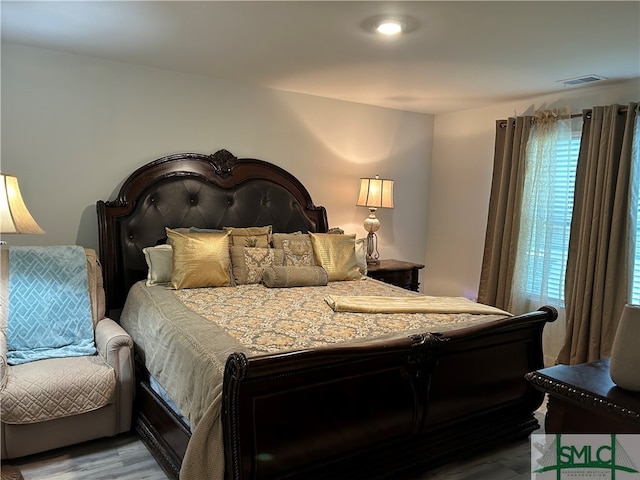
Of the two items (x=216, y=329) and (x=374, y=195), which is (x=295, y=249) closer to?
(x=374, y=195)

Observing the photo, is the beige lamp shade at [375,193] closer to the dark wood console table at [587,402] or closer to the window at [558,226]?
the window at [558,226]

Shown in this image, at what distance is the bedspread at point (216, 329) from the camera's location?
1.88m

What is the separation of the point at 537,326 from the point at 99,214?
289cm

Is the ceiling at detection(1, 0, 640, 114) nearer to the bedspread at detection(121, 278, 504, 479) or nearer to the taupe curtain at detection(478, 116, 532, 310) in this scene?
the taupe curtain at detection(478, 116, 532, 310)

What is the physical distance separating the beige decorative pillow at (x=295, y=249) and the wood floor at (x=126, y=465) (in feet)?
5.10

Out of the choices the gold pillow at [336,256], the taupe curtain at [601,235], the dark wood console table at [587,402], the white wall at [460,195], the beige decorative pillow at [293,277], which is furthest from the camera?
the white wall at [460,195]

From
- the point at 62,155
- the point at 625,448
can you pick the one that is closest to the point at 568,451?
the point at 625,448

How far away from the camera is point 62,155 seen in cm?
336

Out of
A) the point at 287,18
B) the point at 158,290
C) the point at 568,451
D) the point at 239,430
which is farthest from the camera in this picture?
the point at 158,290

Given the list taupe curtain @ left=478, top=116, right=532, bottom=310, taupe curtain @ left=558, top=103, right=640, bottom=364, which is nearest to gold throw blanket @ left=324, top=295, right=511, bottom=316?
taupe curtain @ left=558, top=103, right=640, bottom=364

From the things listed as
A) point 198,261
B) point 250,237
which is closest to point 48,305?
point 198,261

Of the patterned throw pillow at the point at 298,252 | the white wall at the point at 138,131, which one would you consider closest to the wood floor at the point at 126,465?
the white wall at the point at 138,131

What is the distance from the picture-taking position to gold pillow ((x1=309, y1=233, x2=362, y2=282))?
3.76 meters

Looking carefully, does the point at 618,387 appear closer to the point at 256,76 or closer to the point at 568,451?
the point at 568,451
